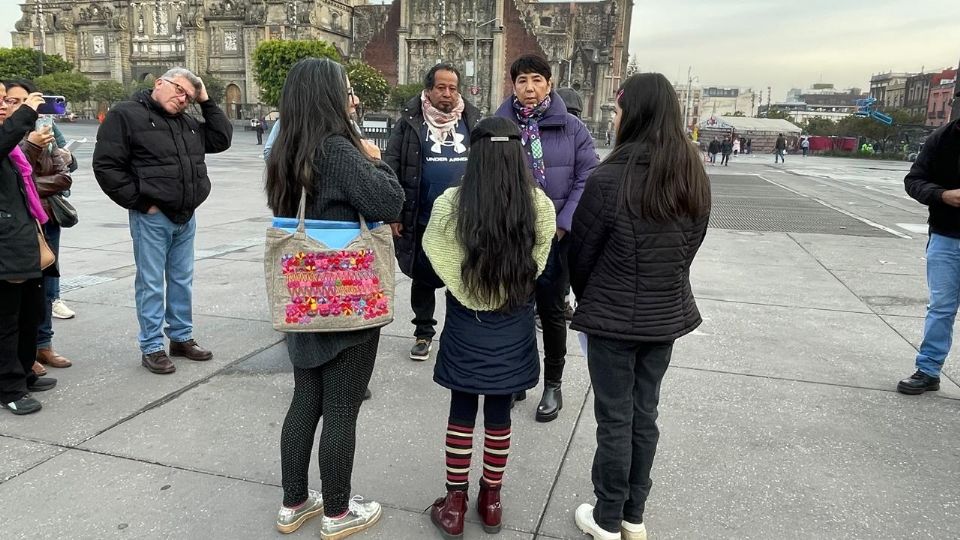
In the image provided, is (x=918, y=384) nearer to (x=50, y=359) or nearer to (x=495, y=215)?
(x=495, y=215)

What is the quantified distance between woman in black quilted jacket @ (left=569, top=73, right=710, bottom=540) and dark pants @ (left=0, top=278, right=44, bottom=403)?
11.0 feet

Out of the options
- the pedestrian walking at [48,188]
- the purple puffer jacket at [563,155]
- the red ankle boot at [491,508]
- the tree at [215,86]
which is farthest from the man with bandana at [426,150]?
the tree at [215,86]

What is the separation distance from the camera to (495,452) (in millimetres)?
2760

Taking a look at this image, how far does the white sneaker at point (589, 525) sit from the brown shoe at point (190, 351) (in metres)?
3.08

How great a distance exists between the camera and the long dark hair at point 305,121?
2.53 m

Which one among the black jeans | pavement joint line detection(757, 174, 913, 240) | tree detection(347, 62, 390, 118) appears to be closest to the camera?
the black jeans

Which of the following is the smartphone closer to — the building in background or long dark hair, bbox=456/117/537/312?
long dark hair, bbox=456/117/537/312

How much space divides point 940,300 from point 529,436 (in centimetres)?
298

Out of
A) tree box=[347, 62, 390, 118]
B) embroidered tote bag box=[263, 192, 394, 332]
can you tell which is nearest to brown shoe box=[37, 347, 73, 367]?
embroidered tote bag box=[263, 192, 394, 332]

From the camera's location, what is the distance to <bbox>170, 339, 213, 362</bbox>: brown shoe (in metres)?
4.76

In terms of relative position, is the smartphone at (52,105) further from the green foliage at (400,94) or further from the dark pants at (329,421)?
the green foliage at (400,94)

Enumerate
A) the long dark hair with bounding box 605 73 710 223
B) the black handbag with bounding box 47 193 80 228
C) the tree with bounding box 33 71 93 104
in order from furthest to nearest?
the tree with bounding box 33 71 93 104 → the black handbag with bounding box 47 193 80 228 → the long dark hair with bounding box 605 73 710 223

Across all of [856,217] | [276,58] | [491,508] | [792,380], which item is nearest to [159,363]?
[491,508]

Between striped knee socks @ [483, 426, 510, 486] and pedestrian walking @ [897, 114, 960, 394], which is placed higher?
pedestrian walking @ [897, 114, 960, 394]
